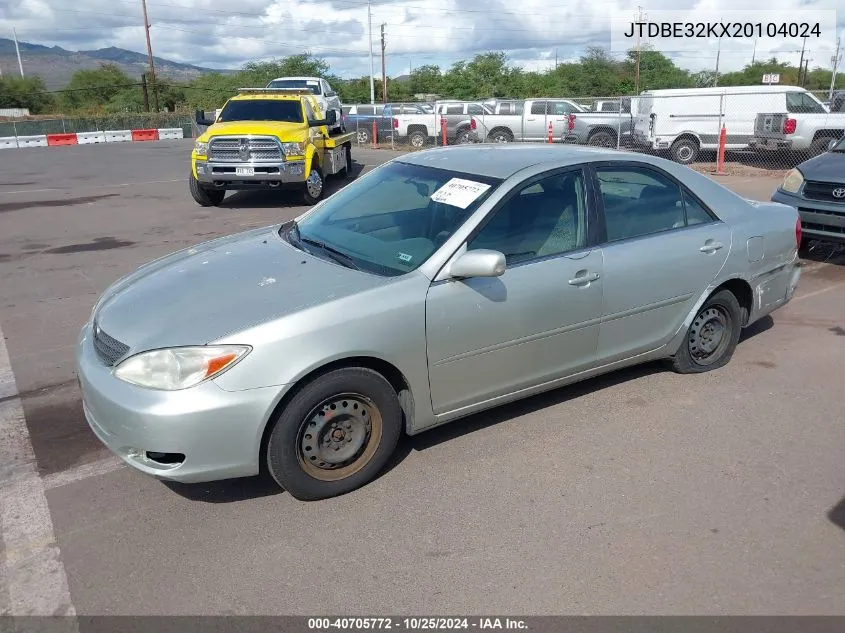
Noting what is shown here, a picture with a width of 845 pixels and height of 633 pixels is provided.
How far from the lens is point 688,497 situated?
3494 millimetres

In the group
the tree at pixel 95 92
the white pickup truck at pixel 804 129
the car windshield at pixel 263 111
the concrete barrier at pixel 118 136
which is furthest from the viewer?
the tree at pixel 95 92

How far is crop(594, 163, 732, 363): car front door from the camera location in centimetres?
426

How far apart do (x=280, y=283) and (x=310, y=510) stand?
1.12 metres

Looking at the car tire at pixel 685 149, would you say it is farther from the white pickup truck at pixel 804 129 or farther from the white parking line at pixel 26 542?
the white parking line at pixel 26 542

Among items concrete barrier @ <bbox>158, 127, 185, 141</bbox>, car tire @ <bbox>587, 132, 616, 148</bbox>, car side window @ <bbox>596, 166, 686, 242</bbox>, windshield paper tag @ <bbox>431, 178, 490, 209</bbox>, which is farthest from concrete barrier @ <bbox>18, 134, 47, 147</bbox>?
car side window @ <bbox>596, 166, 686, 242</bbox>

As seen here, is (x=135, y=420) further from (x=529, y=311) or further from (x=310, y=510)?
(x=529, y=311)

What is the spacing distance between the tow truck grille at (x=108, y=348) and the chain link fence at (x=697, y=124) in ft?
51.9

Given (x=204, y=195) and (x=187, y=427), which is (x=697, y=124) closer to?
(x=204, y=195)

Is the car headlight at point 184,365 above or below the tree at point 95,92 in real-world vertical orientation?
below

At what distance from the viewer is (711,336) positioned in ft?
16.3

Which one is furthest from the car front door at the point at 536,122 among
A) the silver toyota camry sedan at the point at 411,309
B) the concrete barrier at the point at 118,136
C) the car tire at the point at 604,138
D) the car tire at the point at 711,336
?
the concrete barrier at the point at 118,136

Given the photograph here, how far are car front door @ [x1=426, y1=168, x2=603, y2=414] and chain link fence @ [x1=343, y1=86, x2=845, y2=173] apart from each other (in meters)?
14.6

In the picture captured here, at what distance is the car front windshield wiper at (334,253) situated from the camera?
12.5 ft

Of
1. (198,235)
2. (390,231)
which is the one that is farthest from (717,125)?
(390,231)
